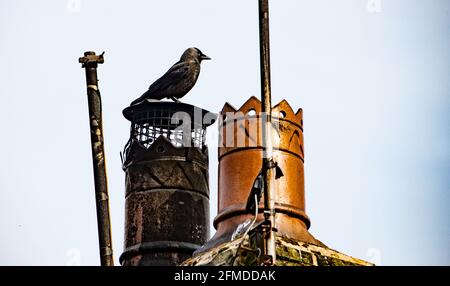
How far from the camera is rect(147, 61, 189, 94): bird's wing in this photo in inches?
756

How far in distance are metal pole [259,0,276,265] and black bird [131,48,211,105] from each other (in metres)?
8.66

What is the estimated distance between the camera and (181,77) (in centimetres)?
1928

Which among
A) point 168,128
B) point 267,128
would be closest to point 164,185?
point 168,128

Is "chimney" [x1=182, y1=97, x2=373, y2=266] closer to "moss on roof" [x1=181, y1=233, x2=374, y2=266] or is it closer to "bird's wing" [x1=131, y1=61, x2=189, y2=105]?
"moss on roof" [x1=181, y1=233, x2=374, y2=266]

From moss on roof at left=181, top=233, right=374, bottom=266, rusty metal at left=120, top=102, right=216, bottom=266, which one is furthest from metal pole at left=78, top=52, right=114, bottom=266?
rusty metal at left=120, top=102, right=216, bottom=266

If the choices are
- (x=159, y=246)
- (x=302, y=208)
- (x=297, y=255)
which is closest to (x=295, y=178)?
(x=302, y=208)

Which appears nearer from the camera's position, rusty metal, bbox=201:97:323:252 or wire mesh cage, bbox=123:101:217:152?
rusty metal, bbox=201:97:323:252

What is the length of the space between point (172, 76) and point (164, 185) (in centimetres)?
184

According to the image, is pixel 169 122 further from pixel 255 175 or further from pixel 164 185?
pixel 255 175

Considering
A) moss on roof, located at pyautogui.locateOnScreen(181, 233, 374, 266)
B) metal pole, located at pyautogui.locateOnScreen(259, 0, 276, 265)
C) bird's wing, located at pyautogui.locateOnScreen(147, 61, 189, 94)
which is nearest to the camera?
metal pole, located at pyautogui.locateOnScreen(259, 0, 276, 265)

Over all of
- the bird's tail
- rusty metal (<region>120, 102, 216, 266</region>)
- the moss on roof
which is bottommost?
the moss on roof

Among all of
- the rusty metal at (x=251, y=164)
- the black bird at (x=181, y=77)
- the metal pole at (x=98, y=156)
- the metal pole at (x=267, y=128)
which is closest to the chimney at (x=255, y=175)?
the rusty metal at (x=251, y=164)
